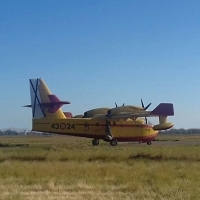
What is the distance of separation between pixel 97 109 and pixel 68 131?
4169mm

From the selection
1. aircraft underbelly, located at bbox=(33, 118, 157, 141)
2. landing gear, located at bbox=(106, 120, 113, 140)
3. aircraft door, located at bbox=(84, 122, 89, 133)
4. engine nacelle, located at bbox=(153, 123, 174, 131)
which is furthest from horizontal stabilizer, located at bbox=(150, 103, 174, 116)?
aircraft door, located at bbox=(84, 122, 89, 133)

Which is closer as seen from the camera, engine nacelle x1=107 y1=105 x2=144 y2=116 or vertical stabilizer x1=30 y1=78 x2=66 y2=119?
engine nacelle x1=107 y1=105 x2=144 y2=116

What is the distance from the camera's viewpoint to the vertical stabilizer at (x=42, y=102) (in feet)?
139

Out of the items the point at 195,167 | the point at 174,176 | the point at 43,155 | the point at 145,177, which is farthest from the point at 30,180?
the point at 43,155

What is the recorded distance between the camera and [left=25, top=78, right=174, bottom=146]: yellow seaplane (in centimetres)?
4184

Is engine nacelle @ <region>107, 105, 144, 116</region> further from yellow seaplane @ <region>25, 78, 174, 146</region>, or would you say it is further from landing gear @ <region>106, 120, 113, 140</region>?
landing gear @ <region>106, 120, 113, 140</region>

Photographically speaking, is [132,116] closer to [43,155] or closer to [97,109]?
[97,109]

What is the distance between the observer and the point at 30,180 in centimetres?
1506

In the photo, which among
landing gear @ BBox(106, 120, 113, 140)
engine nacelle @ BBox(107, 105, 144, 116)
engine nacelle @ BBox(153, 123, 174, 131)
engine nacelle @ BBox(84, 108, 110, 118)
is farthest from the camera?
engine nacelle @ BBox(84, 108, 110, 118)

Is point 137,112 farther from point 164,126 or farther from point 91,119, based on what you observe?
point 91,119

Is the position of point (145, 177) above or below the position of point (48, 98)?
below

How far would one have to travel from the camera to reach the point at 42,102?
42781mm

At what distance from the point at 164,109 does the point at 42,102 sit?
12526mm

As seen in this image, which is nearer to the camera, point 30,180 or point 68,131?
point 30,180
